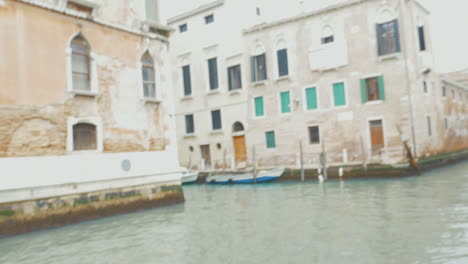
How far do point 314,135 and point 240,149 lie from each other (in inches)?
173

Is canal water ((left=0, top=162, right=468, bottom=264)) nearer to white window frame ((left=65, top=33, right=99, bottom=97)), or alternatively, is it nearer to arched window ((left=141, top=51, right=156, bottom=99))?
white window frame ((left=65, top=33, right=99, bottom=97))

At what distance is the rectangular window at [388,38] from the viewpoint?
1719 cm

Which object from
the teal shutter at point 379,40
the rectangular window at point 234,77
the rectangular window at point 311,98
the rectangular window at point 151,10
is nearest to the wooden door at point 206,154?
the rectangular window at point 234,77

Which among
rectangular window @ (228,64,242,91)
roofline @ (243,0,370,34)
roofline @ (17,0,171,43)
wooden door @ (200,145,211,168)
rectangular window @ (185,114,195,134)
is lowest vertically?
wooden door @ (200,145,211,168)

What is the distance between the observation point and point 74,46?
32.2 feet

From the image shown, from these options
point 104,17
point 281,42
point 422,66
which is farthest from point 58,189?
point 422,66

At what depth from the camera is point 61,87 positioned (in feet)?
30.5

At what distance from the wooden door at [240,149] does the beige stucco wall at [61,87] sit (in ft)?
32.9

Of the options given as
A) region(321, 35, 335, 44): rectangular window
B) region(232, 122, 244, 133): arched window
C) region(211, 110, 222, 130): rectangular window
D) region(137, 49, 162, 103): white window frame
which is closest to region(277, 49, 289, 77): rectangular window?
region(321, 35, 335, 44): rectangular window

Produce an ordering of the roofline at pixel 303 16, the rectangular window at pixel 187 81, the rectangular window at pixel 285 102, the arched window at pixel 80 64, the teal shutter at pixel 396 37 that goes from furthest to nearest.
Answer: the rectangular window at pixel 187 81 → the rectangular window at pixel 285 102 → the roofline at pixel 303 16 → the teal shutter at pixel 396 37 → the arched window at pixel 80 64

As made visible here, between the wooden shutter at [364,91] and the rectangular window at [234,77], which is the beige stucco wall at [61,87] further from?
the rectangular window at [234,77]

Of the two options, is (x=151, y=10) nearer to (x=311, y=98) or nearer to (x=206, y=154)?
(x=311, y=98)

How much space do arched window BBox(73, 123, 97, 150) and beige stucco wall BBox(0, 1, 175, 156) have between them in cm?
→ 26

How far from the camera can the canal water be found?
586 centimetres
